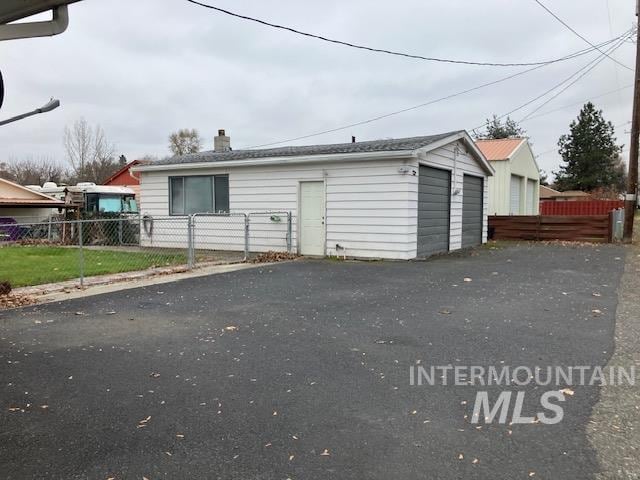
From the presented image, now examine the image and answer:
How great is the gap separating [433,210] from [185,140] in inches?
1781

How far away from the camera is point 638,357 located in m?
4.66

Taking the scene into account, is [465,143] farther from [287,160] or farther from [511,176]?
[511,176]

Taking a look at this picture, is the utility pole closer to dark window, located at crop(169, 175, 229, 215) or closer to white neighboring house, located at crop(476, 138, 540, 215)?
white neighboring house, located at crop(476, 138, 540, 215)

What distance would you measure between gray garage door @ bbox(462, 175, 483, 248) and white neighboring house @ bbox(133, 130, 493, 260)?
66 millimetres

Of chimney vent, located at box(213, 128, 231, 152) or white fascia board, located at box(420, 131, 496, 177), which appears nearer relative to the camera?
white fascia board, located at box(420, 131, 496, 177)

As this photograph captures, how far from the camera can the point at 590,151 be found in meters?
51.2

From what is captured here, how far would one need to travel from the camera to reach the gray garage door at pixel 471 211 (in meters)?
16.2

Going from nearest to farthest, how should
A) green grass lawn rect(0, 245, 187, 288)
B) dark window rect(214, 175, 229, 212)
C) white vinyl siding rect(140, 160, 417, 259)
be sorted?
green grass lawn rect(0, 245, 187, 288)
white vinyl siding rect(140, 160, 417, 259)
dark window rect(214, 175, 229, 212)

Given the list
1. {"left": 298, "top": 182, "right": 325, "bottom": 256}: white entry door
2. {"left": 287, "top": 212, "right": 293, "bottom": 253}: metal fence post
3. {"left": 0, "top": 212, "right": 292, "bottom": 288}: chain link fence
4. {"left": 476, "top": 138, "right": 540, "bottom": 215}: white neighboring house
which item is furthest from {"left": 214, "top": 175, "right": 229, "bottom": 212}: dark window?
{"left": 476, "top": 138, "right": 540, "bottom": 215}: white neighboring house

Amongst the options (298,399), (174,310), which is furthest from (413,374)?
(174,310)

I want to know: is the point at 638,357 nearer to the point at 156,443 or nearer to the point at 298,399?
the point at 298,399

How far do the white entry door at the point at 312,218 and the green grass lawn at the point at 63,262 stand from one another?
3.21 metres

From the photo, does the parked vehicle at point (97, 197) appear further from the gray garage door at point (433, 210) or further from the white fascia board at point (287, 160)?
the gray garage door at point (433, 210)

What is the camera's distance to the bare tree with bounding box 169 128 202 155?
53981mm
